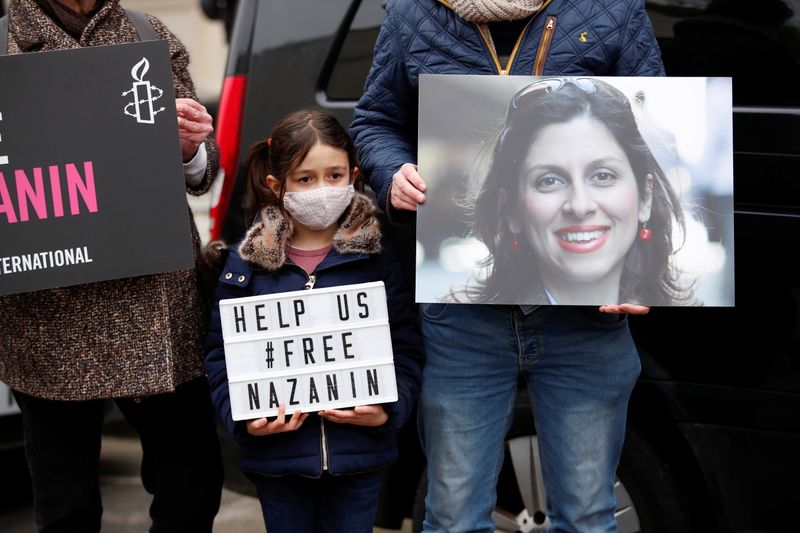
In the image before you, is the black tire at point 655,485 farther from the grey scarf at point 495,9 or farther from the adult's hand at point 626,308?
the grey scarf at point 495,9

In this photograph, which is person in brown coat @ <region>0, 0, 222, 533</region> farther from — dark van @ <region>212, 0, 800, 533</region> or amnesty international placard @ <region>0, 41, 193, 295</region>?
dark van @ <region>212, 0, 800, 533</region>

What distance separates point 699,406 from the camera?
8.95 feet

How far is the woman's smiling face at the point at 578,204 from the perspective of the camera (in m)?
2.15

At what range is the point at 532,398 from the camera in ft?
7.86

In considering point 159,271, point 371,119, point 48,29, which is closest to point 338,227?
point 371,119

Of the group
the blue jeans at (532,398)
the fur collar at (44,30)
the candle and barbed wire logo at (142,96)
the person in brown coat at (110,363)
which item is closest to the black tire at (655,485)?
the blue jeans at (532,398)

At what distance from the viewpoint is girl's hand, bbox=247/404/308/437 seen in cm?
222

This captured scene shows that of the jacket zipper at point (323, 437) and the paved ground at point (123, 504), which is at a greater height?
the jacket zipper at point (323, 437)

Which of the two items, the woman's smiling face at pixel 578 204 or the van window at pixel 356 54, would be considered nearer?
the woman's smiling face at pixel 578 204

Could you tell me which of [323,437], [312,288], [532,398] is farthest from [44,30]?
[532,398]

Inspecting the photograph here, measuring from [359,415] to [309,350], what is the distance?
174mm

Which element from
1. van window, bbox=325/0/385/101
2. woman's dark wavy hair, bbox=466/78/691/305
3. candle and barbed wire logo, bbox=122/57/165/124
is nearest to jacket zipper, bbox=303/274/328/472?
woman's dark wavy hair, bbox=466/78/691/305

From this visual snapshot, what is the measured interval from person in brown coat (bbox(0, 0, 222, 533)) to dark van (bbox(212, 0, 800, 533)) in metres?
0.73

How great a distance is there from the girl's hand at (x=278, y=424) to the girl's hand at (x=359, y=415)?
0.05 metres
